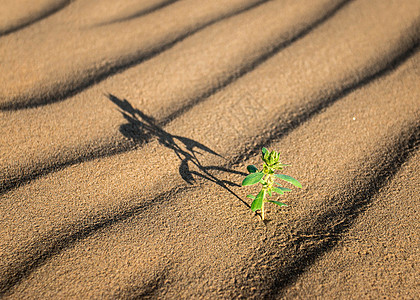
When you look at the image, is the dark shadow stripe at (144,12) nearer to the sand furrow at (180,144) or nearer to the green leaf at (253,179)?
the sand furrow at (180,144)

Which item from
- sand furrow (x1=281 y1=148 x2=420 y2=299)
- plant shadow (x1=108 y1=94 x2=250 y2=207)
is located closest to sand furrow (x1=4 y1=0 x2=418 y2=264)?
plant shadow (x1=108 y1=94 x2=250 y2=207)

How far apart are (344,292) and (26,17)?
2.05 m

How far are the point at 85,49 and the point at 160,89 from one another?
51 centimetres

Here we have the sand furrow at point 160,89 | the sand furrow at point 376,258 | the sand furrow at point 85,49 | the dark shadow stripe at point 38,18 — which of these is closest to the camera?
the sand furrow at point 376,258

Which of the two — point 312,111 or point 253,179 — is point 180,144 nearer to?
point 253,179

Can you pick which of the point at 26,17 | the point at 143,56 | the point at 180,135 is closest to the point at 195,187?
the point at 180,135

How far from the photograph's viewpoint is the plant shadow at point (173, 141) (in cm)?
123

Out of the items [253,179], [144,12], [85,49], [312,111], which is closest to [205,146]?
[253,179]

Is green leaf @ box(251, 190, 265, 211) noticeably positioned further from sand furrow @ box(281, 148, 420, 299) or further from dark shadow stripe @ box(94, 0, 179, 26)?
dark shadow stripe @ box(94, 0, 179, 26)

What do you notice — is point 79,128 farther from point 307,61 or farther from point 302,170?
point 307,61

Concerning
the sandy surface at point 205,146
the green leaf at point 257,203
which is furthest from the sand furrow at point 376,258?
the green leaf at point 257,203

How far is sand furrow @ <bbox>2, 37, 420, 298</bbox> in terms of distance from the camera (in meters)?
0.96

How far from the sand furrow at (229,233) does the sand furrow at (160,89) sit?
123mm

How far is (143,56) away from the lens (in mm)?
1700
